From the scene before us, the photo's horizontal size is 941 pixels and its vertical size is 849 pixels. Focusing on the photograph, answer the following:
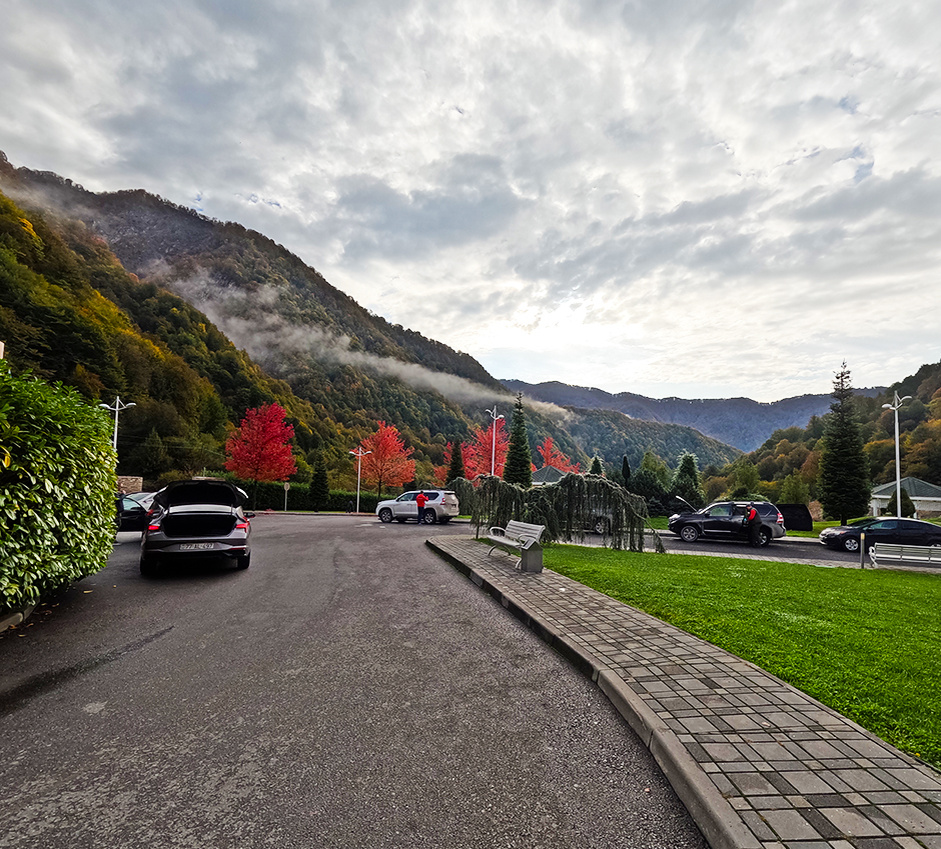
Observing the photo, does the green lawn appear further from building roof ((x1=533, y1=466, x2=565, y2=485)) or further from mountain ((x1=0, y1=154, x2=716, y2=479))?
building roof ((x1=533, y1=466, x2=565, y2=485))

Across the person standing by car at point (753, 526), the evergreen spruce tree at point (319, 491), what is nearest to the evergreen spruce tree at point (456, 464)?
the evergreen spruce tree at point (319, 491)

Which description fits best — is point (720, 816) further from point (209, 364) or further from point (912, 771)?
point (209, 364)

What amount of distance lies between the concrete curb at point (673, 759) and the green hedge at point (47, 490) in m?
5.97

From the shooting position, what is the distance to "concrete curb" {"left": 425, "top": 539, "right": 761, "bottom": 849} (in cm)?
246

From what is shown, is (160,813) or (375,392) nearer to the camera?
(160,813)

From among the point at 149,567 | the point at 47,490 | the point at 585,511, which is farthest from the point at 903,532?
the point at 47,490

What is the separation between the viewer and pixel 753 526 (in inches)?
733

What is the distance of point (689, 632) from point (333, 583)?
19.4 ft

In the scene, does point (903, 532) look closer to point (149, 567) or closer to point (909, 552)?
point (909, 552)

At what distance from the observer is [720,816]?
2.52 meters

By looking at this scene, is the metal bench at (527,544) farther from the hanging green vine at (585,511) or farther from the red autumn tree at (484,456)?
the red autumn tree at (484,456)

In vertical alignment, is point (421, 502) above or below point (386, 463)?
below

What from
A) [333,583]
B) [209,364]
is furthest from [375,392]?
[333,583]

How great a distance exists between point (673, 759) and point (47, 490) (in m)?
6.95
